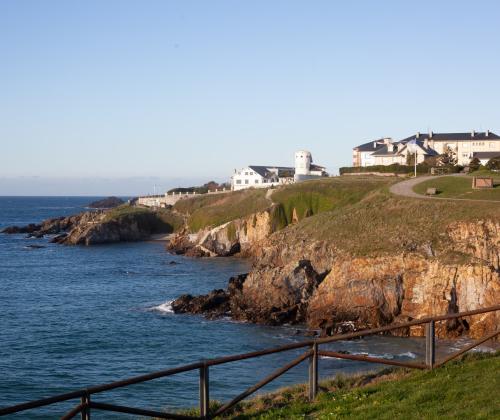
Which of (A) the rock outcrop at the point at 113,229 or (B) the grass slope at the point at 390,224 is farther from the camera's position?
(A) the rock outcrop at the point at 113,229

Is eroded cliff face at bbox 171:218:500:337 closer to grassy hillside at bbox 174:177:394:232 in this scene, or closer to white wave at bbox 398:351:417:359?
white wave at bbox 398:351:417:359

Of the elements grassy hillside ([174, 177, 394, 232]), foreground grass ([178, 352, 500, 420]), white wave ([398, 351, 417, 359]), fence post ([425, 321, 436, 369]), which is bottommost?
white wave ([398, 351, 417, 359])

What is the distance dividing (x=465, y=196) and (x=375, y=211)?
9116mm

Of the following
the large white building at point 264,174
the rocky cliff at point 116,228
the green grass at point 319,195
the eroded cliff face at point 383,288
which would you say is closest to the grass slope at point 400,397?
the eroded cliff face at point 383,288

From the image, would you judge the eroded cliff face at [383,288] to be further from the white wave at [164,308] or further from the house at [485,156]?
the house at [485,156]

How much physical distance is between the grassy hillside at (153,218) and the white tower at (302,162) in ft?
95.7

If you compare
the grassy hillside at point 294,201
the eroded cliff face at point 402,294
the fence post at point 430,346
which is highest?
the grassy hillside at point 294,201

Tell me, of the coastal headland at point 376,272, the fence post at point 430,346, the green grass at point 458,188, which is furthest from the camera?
the green grass at point 458,188

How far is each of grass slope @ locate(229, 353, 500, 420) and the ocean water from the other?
451 inches

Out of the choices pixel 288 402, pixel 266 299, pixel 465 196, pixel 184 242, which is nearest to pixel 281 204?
pixel 184 242

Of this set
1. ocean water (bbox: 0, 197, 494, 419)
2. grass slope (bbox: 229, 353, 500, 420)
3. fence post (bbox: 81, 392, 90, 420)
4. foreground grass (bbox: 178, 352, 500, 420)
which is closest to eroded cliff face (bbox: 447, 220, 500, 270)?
ocean water (bbox: 0, 197, 494, 419)

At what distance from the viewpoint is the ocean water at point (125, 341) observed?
28359 mm

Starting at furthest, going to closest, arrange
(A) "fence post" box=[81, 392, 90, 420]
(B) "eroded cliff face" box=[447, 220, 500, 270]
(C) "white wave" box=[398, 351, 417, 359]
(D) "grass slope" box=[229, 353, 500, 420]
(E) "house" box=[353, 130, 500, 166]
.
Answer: (E) "house" box=[353, 130, 500, 166] → (B) "eroded cliff face" box=[447, 220, 500, 270] → (C) "white wave" box=[398, 351, 417, 359] → (D) "grass slope" box=[229, 353, 500, 420] → (A) "fence post" box=[81, 392, 90, 420]

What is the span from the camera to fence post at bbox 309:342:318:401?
1307 centimetres
